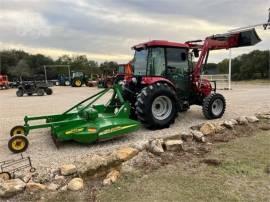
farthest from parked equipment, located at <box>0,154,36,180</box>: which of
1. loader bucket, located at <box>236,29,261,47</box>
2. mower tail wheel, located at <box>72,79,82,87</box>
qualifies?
mower tail wheel, located at <box>72,79,82,87</box>

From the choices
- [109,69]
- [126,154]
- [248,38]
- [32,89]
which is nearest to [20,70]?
[109,69]

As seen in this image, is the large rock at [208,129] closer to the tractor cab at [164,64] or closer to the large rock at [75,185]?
the tractor cab at [164,64]

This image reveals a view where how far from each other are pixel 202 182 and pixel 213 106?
16.1 feet

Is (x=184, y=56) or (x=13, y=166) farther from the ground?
(x=184, y=56)

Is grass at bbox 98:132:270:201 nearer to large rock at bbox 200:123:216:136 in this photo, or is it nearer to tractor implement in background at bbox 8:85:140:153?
large rock at bbox 200:123:216:136

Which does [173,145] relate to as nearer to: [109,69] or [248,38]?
[248,38]

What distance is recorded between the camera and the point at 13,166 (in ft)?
17.1

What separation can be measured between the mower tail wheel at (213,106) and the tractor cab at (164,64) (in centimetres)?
63

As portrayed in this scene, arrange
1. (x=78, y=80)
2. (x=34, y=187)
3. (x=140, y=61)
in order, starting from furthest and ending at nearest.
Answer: (x=78, y=80), (x=140, y=61), (x=34, y=187)

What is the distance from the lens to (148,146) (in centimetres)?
573

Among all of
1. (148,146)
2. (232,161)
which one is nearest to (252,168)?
(232,161)

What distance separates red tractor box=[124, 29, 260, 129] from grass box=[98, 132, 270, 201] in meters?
2.42

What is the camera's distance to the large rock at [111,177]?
4.41 metres

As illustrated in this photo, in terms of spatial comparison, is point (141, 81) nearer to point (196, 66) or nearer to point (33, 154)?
point (196, 66)
